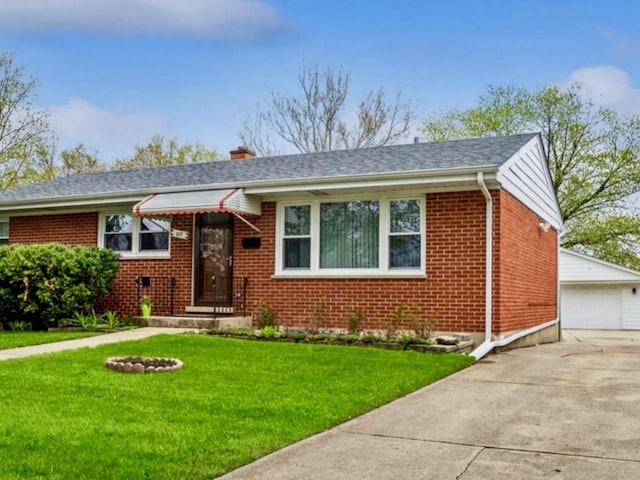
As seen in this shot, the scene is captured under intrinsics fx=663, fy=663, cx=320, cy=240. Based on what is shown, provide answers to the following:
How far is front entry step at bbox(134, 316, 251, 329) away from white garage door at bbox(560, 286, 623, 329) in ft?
59.5

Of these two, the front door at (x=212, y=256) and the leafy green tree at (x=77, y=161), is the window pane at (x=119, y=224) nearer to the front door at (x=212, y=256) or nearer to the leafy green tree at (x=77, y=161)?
the front door at (x=212, y=256)

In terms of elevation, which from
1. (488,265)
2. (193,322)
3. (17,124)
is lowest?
(193,322)

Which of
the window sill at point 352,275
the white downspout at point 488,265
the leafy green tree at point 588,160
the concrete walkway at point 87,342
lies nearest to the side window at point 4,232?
the concrete walkway at point 87,342

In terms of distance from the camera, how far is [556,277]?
688 inches

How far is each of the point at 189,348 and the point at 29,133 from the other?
22.6m

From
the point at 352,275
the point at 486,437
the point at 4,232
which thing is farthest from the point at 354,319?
the point at 4,232

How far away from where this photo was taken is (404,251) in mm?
11828

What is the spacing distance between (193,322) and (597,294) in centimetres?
1982

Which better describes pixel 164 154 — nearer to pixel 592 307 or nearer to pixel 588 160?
pixel 588 160

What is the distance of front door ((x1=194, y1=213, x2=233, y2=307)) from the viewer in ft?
44.2

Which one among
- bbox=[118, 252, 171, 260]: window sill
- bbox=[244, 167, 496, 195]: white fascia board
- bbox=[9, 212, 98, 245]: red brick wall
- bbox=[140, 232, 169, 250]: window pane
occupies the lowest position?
bbox=[118, 252, 171, 260]: window sill

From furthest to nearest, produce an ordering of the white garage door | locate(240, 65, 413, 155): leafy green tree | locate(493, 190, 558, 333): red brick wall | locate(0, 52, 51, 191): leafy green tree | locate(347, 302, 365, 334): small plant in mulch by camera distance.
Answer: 1. locate(240, 65, 413, 155): leafy green tree
2. locate(0, 52, 51, 191): leafy green tree
3. the white garage door
4. locate(347, 302, 365, 334): small plant in mulch
5. locate(493, 190, 558, 333): red brick wall

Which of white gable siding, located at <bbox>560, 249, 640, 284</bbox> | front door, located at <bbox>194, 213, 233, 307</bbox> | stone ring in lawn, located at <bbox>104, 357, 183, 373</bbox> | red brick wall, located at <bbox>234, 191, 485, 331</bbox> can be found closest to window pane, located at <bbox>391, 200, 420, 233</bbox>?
red brick wall, located at <bbox>234, 191, 485, 331</bbox>

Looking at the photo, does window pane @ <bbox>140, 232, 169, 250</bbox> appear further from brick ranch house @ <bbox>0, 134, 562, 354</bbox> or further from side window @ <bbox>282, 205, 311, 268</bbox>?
side window @ <bbox>282, 205, 311, 268</bbox>
